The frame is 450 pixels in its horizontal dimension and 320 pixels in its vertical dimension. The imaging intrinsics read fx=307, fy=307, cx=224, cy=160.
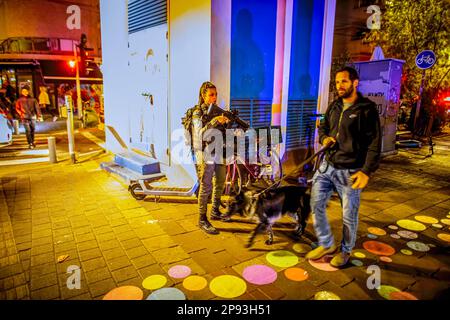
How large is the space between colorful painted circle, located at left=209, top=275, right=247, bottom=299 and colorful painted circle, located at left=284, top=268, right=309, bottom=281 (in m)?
0.56

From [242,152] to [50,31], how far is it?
28065 mm

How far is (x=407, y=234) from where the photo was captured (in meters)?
4.76

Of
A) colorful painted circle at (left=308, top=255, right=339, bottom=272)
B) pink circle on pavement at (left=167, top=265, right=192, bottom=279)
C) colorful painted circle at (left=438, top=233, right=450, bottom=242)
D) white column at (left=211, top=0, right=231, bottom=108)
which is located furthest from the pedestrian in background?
colorful painted circle at (left=438, top=233, right=450, bottom=242)

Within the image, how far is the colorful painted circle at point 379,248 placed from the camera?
13.7 ft

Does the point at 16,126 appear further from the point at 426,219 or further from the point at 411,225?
the point at 426,219

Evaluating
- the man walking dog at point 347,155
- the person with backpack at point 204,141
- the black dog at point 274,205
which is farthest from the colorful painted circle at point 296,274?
the person with backpack at point 204,141

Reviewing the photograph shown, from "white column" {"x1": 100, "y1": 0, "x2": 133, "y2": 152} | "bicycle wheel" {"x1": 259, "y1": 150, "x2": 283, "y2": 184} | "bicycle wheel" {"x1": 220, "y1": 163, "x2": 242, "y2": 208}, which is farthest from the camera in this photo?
"white column" {"x1": 100, "y1": 0, "x2": 133, "y2": 152}

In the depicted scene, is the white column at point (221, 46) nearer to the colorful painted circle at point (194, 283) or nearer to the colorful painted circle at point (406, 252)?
the colorful painted circle at point (194, 283)

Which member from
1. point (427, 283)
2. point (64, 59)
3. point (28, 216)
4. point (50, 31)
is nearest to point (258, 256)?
point (427, 283)

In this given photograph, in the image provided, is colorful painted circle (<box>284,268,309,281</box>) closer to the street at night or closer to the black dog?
the street at night

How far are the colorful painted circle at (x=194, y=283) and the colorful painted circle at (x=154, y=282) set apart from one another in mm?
251

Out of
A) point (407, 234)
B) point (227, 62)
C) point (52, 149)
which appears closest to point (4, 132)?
point (52, 149)

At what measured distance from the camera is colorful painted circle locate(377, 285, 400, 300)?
10.7 ft

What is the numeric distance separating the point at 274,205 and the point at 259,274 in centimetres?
93
